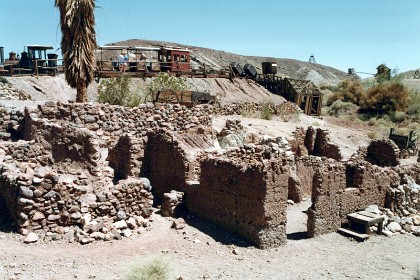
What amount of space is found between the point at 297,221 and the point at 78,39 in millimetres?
9253

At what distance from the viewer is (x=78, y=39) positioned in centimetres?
1474

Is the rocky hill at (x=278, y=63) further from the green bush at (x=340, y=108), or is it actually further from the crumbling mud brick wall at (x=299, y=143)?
the crumbling mud brick wall at (x=299, y=143)

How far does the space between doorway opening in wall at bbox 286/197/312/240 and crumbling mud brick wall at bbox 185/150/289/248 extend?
1341mm

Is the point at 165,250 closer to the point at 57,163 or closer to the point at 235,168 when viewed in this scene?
the point at 235,168

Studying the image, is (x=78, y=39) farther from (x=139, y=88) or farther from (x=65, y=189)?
(x=139, y=88)

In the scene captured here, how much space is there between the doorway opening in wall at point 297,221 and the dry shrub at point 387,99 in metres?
26.7

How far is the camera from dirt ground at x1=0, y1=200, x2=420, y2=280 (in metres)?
8.22

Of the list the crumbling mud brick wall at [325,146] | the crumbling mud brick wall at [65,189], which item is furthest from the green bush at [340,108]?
the crumbling mud brick wall at [65,189]

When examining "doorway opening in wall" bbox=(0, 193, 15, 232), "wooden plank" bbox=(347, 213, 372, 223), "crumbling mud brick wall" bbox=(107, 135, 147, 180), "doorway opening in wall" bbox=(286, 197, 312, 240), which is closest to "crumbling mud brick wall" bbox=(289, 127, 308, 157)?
"doorway opening in wall" bbox=(286, 197, 312, 240)

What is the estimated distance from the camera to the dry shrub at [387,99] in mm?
37969

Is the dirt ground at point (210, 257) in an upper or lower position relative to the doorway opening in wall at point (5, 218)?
lower

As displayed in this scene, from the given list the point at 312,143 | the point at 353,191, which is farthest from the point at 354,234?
the point at 312,143

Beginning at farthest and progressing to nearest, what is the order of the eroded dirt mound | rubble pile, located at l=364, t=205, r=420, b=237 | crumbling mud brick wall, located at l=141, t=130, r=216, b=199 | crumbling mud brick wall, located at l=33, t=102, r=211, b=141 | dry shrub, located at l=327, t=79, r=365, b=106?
dry shrub, located at l=327, t=79, r=365, b=106 → the eroded dirt mound → crumbling mud brick wall, located at l=33, t=102, r=211, b=141 → rubble pile, located at l=364, t=205, r=420, b=237 → crumbling mud brick wall, located at l=141, t=130, r=216, b=199

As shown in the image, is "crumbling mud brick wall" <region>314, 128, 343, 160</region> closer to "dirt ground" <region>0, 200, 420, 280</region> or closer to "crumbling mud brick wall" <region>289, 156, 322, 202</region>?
"crumbling mud brick wall" <region>289, 156, 322, 202</region>
